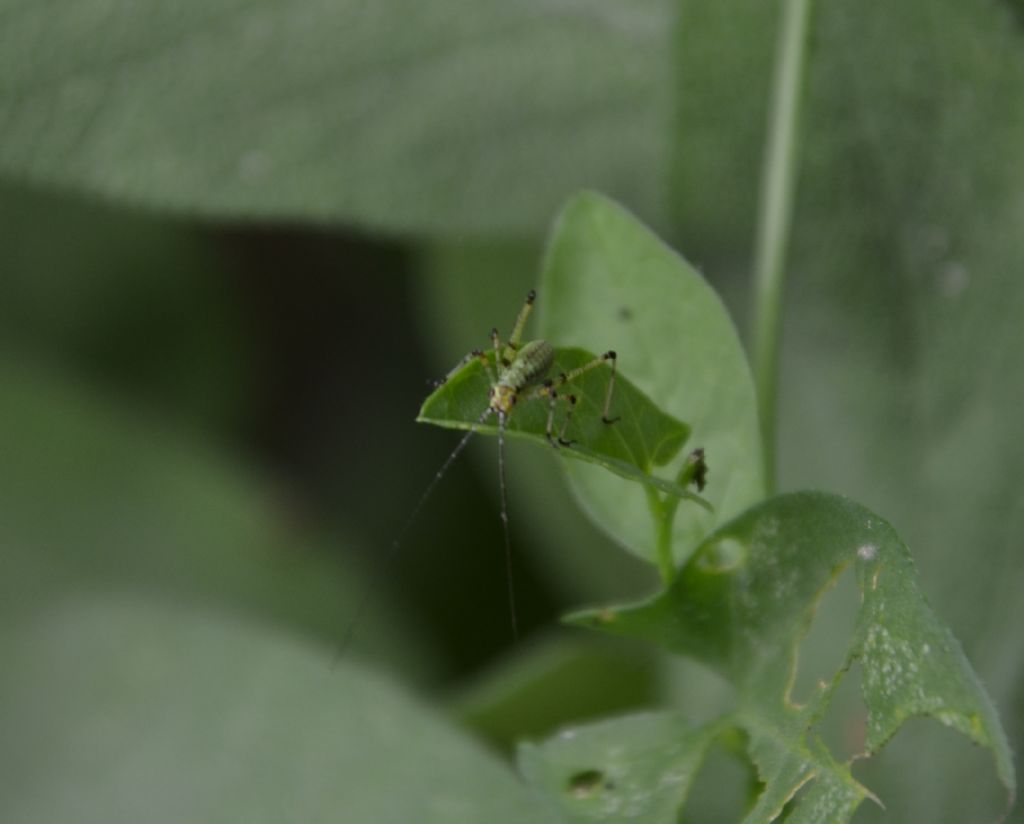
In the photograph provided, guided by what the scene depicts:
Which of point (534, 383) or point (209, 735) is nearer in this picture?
point (534, 383)

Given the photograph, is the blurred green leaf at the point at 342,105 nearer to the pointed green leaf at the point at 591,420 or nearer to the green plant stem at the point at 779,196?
the green plant stem at the point at 779,196

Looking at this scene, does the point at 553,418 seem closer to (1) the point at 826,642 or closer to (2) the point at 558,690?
(1) the point at 826,642

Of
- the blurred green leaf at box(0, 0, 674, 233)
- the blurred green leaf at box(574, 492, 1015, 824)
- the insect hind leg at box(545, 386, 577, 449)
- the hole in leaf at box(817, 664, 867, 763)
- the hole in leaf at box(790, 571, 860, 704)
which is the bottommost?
the hole in leaf at box(817, 664, 867, 763)

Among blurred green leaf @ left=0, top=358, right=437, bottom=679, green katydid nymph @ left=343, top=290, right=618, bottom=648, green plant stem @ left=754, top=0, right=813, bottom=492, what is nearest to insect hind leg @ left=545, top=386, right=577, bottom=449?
green katydid nymph @ left=343, top=290, right=618, bottom=648

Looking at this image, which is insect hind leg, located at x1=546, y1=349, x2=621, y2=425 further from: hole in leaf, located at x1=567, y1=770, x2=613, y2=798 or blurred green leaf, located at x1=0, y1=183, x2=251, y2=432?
blurred green leaf, located at x1=0, y1=183, x2=251, y2=432

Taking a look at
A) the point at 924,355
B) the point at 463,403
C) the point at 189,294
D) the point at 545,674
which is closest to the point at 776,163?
the point at 924,355

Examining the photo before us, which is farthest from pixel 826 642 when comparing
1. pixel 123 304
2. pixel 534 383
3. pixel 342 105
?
pixel 123 304
